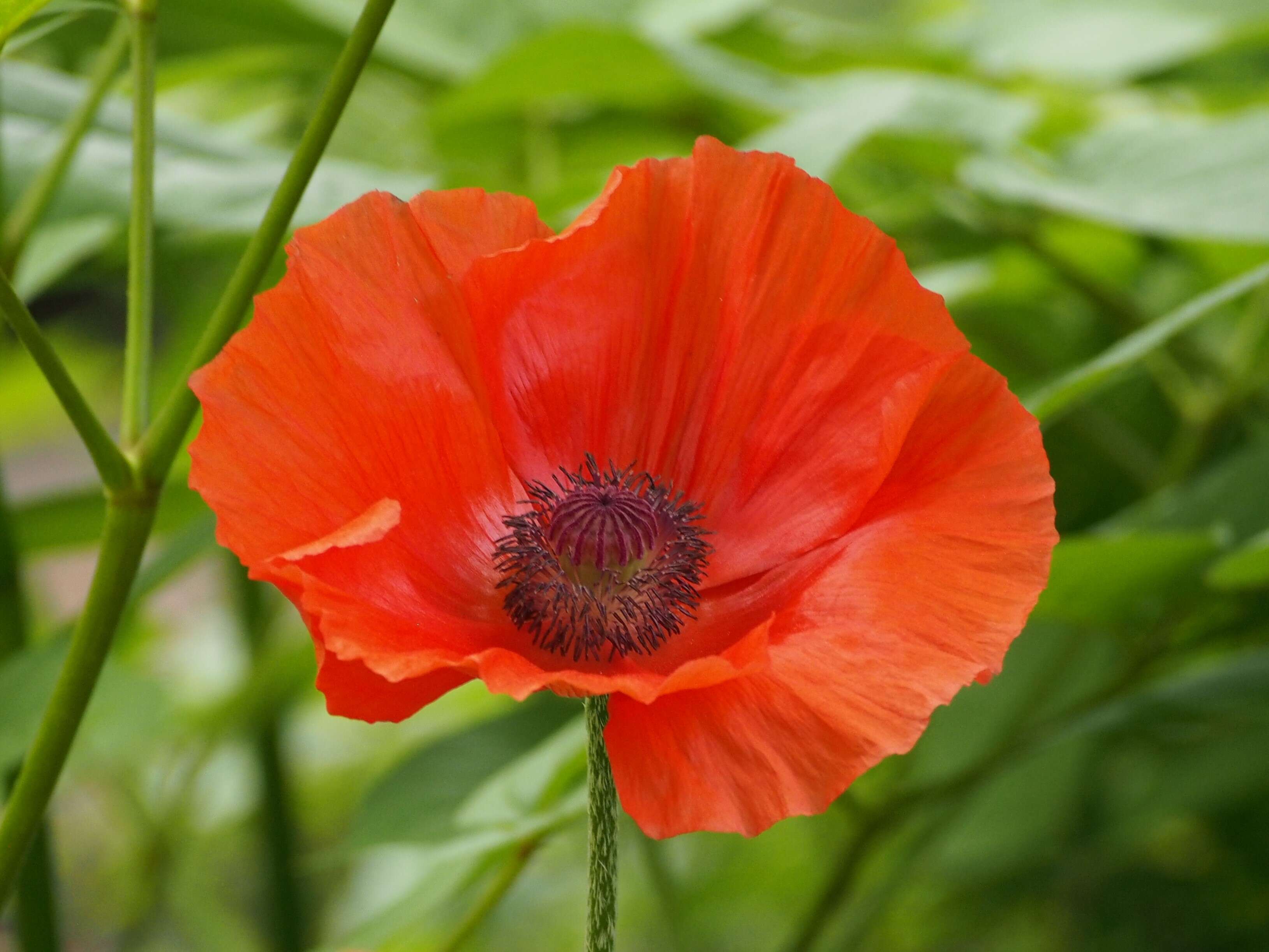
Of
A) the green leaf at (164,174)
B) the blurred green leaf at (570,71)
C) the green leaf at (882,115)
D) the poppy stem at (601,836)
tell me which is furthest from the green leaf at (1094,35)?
the poppy stem at (601,836)

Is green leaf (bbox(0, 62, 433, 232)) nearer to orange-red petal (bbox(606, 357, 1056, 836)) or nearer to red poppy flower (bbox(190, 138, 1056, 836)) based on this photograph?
red poppy flower (bbox(190, 138, 1056, 836))

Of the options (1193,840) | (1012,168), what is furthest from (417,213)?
(1193,840)

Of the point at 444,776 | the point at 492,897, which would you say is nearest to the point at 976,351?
the point at 444,776

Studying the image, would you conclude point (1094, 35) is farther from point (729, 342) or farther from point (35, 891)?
point (35, 891)

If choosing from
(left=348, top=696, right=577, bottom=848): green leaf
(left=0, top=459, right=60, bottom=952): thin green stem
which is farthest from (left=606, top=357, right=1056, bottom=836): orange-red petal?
(left=0, top=459, right=60, bottom=952): thin green stem

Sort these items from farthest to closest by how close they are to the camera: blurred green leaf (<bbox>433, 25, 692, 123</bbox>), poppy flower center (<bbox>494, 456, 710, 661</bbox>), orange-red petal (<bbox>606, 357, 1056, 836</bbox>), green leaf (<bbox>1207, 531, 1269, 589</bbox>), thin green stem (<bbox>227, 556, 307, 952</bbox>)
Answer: thin green stem (<bbox>227, 556, 307, 952</bbox>)
blurred green leaf (<bbox>433, 25, 692, 123</bbox>)
green leaf (<bbox>1207, 531, 1269, 589</bbox>)
poppy flower center (<bbox>494, 456, 710, 661</bbox>)
orange-red petal (<bbox>606, 357, 1056, 836</bbox>)

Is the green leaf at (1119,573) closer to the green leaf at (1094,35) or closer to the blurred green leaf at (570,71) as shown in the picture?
the blurred green leaf at (570,71)
